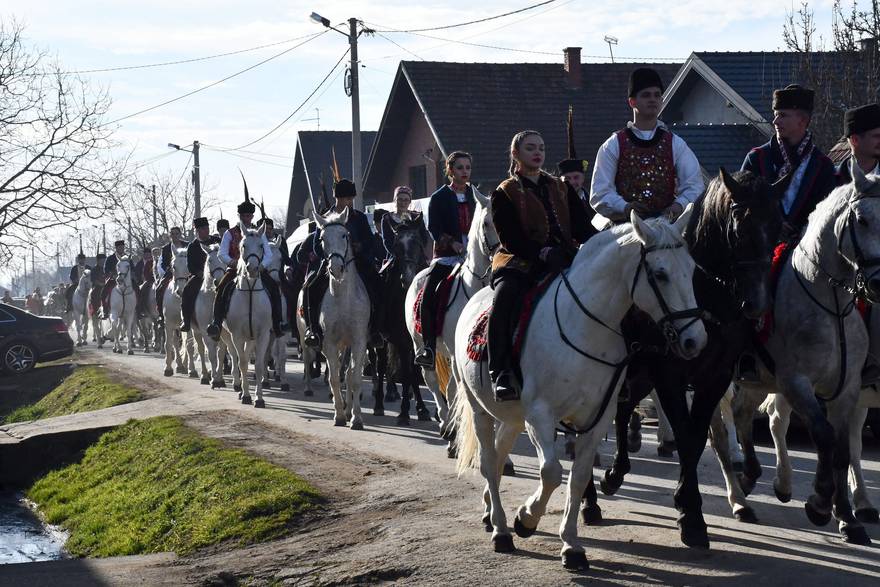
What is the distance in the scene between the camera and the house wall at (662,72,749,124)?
33.3 m

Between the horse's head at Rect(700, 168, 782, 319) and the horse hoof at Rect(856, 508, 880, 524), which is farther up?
the horse's head at Rect(700, 168, 782, 319)

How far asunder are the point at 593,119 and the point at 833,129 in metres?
16.2

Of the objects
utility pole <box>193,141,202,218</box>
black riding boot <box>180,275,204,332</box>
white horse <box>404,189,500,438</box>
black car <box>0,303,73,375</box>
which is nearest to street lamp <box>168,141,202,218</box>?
utility pole <box>193,141,202,218</box>

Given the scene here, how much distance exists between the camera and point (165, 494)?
13438mm

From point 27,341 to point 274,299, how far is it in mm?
14931

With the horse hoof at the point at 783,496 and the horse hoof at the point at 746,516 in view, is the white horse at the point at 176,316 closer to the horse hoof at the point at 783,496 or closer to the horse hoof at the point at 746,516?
the horse hoof at the point at 783,496

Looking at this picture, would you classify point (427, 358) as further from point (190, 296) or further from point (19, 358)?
point (19, 358)

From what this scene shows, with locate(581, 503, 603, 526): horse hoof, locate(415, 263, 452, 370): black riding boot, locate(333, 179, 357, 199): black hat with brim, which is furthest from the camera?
locate(333, 179, 357, 199): black hat with brim

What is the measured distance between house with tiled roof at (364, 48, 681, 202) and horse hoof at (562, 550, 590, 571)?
2886 cm

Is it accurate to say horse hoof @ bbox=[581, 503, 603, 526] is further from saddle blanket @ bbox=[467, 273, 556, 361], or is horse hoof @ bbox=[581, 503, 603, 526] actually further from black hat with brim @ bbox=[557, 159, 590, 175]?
black hat with brim @ bbox=[557, 159, 590, 175]

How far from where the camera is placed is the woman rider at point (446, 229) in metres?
12.7

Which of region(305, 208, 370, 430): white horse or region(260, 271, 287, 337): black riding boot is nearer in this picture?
region(305, 208, 370, 430): white horse

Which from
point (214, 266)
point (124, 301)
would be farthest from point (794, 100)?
point (124, 301)

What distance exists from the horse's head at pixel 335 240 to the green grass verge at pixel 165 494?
2.58 m
